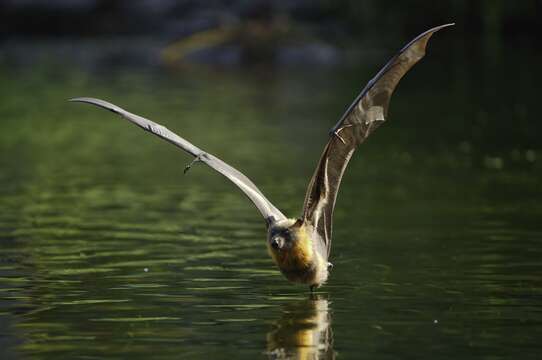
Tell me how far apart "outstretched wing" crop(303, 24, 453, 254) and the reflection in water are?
1.60 ft

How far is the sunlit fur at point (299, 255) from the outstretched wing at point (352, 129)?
20 centimetres

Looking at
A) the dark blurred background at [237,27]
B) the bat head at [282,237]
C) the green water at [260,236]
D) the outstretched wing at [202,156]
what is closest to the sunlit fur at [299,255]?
the bat head at [282,237]

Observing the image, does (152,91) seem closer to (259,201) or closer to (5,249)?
(5,249)

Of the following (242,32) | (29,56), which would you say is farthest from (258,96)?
(29,56)

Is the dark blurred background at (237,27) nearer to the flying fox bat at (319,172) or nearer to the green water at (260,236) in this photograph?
the green water at (260,236)

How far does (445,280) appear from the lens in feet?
34.0

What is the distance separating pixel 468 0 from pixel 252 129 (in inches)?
699

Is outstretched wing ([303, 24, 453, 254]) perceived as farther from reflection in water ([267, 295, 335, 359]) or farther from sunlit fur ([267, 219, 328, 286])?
reflection in water ([267, 295, 335, 359])

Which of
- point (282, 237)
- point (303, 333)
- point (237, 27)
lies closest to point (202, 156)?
point (282, 237)

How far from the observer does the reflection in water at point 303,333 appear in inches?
315

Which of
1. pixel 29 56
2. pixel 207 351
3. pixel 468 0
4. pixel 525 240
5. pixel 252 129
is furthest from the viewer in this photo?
pixel 29 56

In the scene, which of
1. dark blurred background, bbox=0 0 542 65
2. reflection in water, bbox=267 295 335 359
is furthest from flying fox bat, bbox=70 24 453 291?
dark blurred background, bbox=0 0 542 65

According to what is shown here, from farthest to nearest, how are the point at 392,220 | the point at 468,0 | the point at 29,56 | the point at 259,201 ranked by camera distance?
the point at 29,56, the point at 468,0, the point at 392,220, the point at 259,201

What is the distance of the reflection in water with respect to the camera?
800 centimetres
